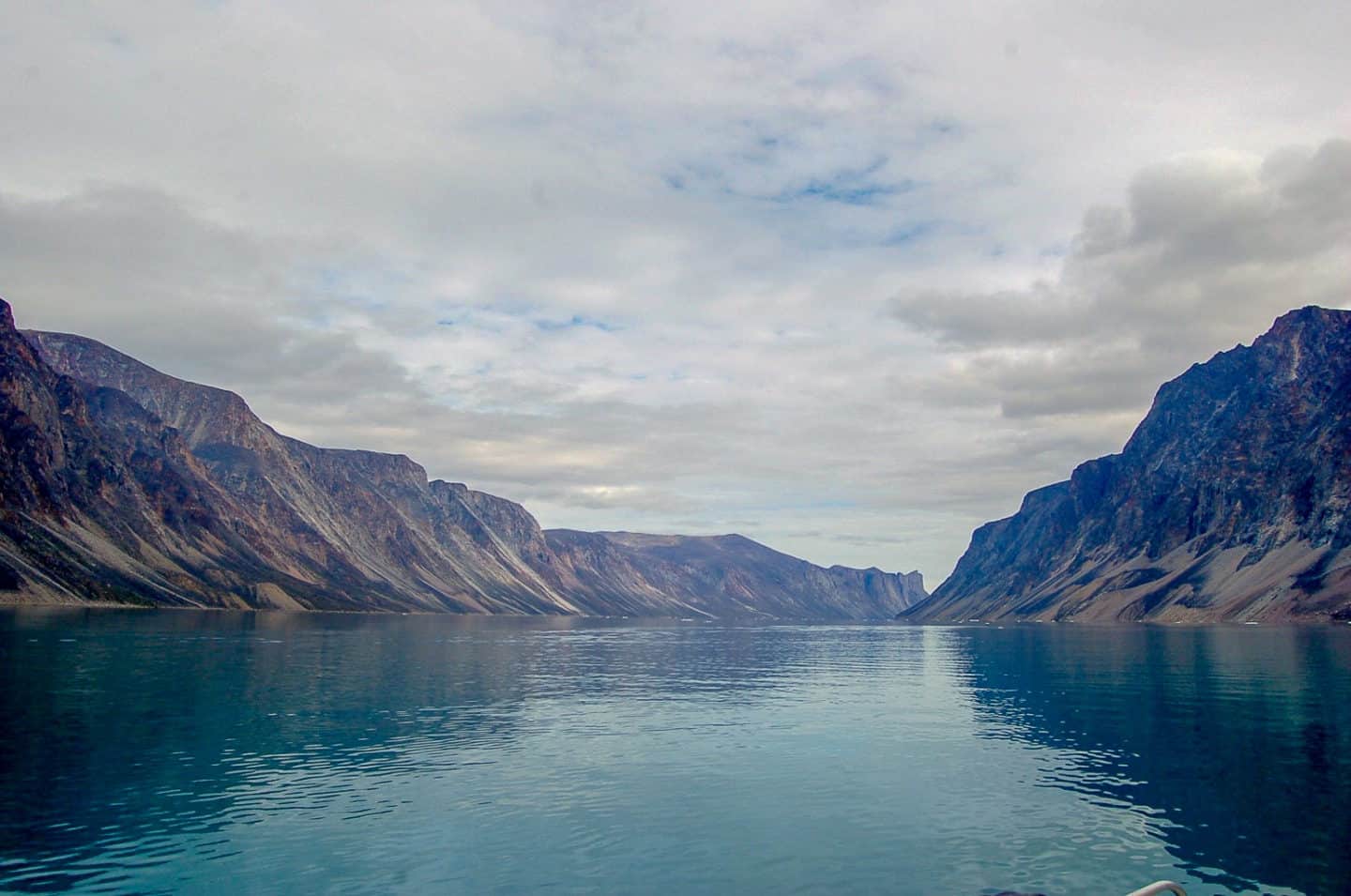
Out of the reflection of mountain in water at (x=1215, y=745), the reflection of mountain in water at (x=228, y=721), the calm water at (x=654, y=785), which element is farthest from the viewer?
the reflection of mountain in water at (x=228, y=721)

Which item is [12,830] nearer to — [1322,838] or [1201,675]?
[1322,838]

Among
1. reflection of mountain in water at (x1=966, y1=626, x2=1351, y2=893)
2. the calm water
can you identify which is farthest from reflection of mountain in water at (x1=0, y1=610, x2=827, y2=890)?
reflection of mountain in water at (x1=966, y1=626, x2=1351, y2=893)

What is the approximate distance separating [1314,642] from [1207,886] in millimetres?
159158

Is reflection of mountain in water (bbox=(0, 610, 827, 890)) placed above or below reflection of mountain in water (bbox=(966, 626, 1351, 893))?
above

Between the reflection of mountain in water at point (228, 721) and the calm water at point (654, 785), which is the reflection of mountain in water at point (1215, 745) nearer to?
the calm water at point (654, 785)

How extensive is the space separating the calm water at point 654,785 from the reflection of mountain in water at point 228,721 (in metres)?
0.29

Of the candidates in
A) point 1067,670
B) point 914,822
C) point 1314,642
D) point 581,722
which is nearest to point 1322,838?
point 914,822

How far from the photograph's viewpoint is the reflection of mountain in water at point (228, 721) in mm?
37688

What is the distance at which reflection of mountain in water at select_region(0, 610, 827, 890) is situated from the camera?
1484 inches

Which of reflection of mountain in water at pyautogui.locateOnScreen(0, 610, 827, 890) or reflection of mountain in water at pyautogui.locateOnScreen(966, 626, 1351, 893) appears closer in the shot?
reflection of mountain in water at pyautogui.locateOnScreen(966, 626, 1351, 893)

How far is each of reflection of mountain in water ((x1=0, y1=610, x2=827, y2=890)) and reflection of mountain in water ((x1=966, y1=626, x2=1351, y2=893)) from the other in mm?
31369

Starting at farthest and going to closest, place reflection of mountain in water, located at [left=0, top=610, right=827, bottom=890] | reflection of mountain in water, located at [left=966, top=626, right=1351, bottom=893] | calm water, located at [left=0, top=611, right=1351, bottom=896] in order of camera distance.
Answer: reflection of mountain in water, located at [left=0, top=610, right=827, bottom=890], reflection of mountain in water, located at [left=966, top=626, right=1351, bottom=893], calm water, located at [left=0, top=611, right=1351, bottom=896]

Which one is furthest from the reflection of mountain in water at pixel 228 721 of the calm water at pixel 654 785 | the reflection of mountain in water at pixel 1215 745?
the reflection of mountain in water at pixel 1215 745

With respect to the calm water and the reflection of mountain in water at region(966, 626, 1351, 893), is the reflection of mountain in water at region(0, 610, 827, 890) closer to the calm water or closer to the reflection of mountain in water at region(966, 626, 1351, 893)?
the calm water
